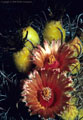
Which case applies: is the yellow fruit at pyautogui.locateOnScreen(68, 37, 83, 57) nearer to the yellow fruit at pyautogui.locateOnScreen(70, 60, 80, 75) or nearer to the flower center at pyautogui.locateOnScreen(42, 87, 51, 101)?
the yellow fruit at pyautogui.locateOnScreen(70, 60, 80, 75)

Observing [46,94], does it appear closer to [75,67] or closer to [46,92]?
[46,92]

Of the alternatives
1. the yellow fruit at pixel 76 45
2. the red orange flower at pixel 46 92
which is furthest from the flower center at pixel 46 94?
the yellow fruit at pixel 76 45

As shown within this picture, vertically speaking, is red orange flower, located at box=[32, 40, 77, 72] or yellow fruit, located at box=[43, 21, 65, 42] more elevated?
yellow fruit, located at box=[43, 21, 65, 42]

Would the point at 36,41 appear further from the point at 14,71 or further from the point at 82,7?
the point at 82,7

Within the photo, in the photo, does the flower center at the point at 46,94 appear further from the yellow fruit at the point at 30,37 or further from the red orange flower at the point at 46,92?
the yellow fruit at the point at 30,37

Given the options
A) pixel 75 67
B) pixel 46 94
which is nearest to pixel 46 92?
pixel 46 94

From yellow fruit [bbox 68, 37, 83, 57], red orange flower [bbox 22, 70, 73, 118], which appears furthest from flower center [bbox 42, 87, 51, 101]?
yellow fruit [bbox 68, 37, 83, 57]
